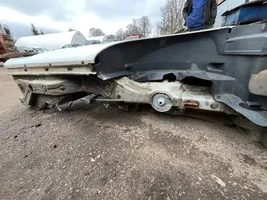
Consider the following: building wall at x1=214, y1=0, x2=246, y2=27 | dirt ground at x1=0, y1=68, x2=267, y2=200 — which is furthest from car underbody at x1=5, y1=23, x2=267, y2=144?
building wall at x1=214, y1=0, x2=246, y2=27

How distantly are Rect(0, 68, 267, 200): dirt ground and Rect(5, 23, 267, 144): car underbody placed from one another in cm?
42

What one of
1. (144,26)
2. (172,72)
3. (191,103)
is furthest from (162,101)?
(144,26)

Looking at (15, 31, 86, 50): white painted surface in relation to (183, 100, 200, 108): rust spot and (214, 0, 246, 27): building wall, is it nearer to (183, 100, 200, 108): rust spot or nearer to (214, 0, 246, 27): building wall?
(214, 0, 246, 27): building wall

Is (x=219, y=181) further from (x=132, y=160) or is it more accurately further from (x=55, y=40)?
(x=55, y=40)

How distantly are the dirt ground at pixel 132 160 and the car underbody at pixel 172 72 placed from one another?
1.39 feet

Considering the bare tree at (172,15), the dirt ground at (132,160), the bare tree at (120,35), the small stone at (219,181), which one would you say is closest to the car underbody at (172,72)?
the dirt ground at (132,160)

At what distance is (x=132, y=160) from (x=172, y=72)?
1219mm

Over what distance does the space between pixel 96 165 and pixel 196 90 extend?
1.43 metres

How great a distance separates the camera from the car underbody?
1354 millimetres

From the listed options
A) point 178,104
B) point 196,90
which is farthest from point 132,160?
point 196,90

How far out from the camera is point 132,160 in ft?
5.07

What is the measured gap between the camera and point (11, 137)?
2.17 meters

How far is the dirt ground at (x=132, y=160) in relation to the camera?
4.05 feet

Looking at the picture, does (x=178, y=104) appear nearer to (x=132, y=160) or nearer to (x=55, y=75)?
(x=132, y=160)
